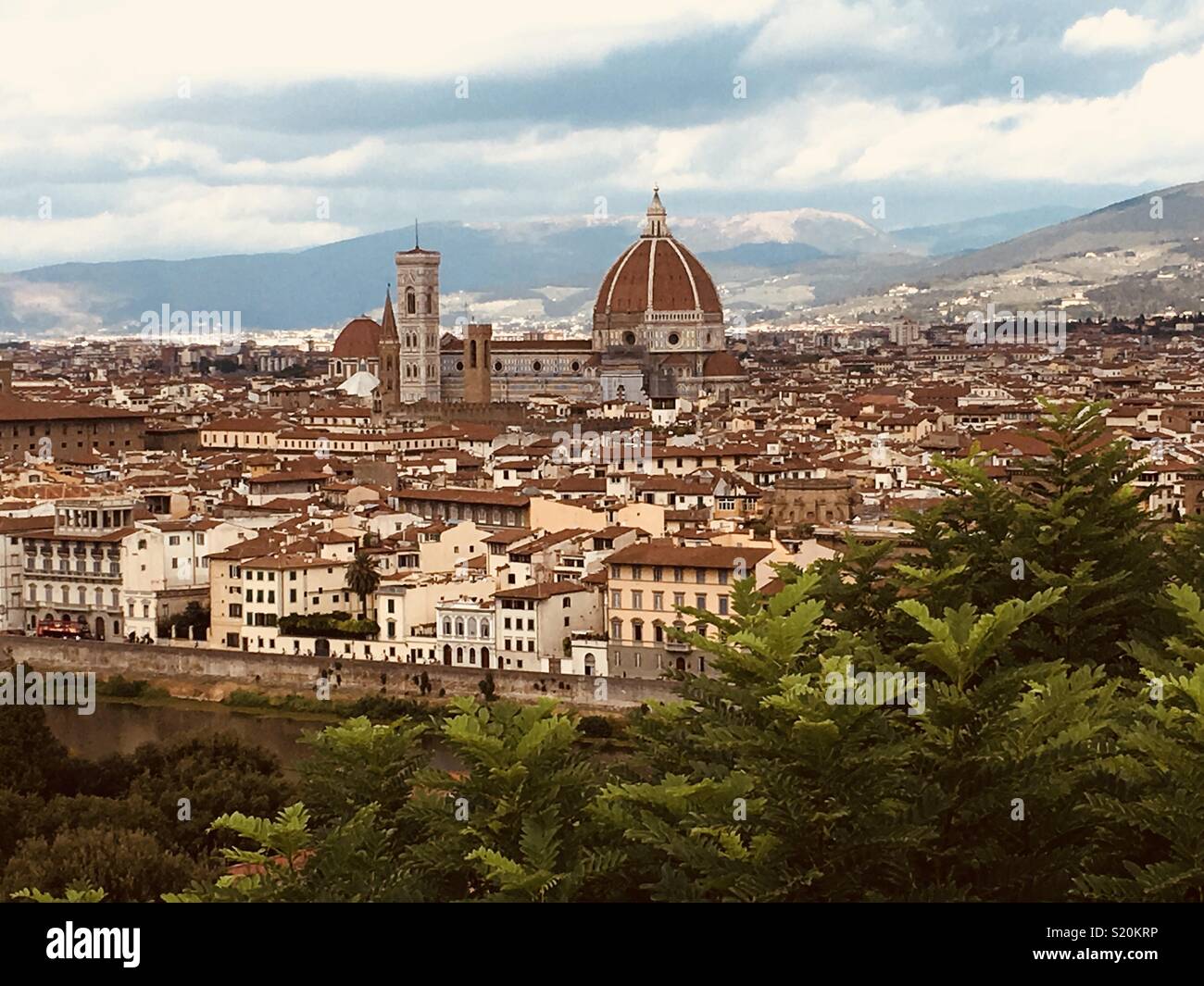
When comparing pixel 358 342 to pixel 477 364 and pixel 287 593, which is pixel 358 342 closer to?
pixel 477 364

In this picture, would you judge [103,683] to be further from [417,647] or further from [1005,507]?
[1005,507]

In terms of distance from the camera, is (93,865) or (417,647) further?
(417,647)

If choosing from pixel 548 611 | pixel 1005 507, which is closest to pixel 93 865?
pixel 1005 507

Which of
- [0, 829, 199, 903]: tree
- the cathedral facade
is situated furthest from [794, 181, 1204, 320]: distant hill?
[0, 829, 199, 903]: tree

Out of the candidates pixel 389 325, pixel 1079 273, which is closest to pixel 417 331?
pixel 389 325

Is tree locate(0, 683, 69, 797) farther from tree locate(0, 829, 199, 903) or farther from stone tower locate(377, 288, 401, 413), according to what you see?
stone tower locate(377, 288, 401, 413)

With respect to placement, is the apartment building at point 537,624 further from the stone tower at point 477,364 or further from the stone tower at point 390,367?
the stone tower at point 477,364
